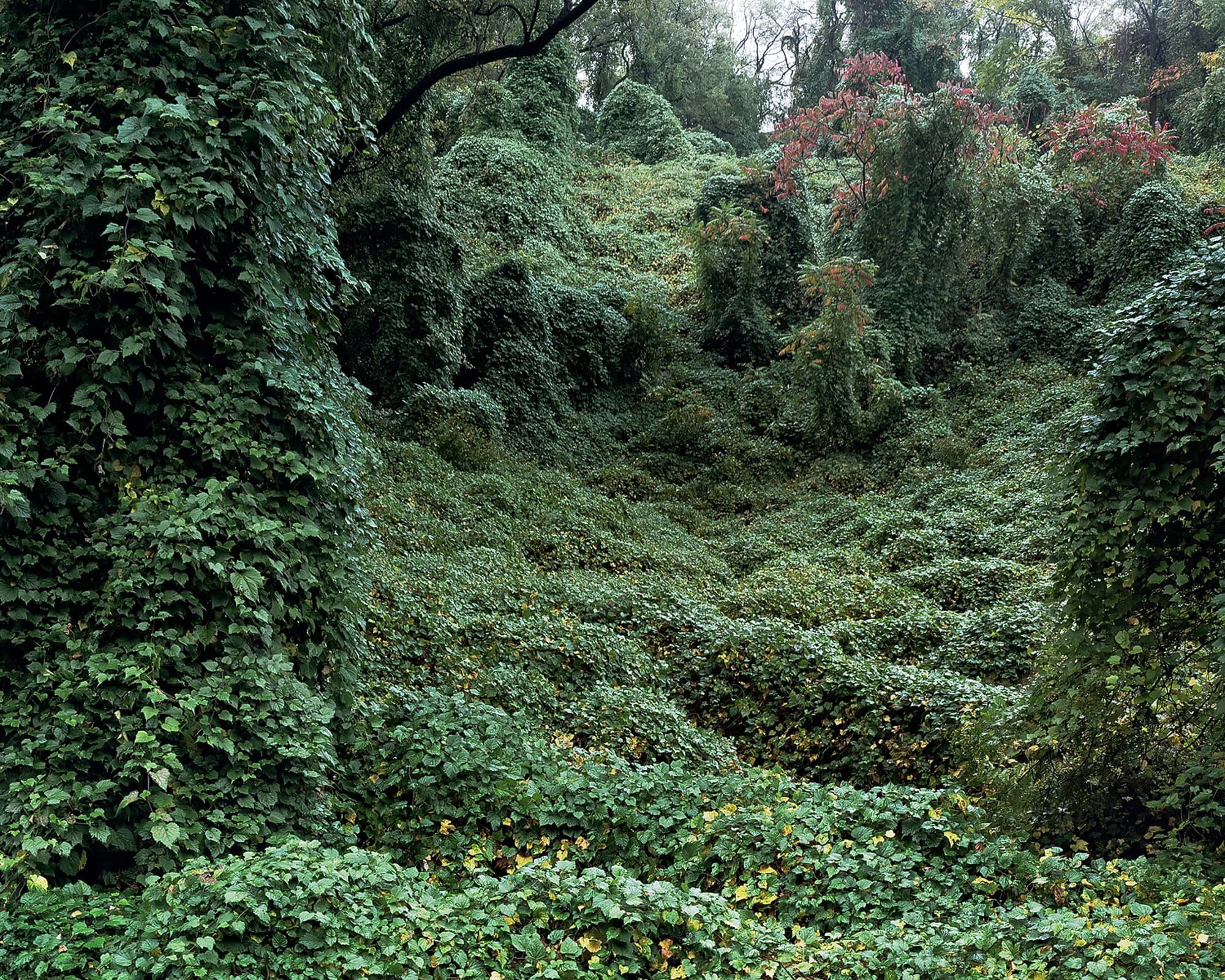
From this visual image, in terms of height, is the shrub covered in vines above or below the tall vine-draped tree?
above

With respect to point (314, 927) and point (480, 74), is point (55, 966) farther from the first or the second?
point (480, 74)

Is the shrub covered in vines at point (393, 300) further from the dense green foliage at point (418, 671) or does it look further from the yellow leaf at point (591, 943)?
the yellow leaf at point (591, 943)

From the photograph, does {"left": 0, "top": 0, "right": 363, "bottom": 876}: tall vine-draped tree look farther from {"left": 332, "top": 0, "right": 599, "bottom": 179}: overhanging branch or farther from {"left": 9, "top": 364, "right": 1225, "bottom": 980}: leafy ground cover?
{"left": 332, "top": 0, "right": 599, "bottom": 179}: overhanging branch

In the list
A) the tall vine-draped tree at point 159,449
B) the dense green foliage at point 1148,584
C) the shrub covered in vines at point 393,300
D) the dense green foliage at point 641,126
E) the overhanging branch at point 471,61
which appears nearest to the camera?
the tall vine-draped tree at point 159,449

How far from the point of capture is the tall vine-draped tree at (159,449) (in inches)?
145

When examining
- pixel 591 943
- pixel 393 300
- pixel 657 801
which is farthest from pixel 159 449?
pixel 393 300

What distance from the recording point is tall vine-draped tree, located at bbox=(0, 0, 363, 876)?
370 cm

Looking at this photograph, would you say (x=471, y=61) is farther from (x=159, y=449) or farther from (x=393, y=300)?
(x=159, y=449)

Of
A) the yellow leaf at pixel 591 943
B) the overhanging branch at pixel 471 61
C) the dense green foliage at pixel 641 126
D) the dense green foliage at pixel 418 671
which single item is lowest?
the yellow leaf at pixel 591 943

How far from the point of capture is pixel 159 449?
4367mm

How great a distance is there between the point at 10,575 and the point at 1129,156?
2176 centimetres

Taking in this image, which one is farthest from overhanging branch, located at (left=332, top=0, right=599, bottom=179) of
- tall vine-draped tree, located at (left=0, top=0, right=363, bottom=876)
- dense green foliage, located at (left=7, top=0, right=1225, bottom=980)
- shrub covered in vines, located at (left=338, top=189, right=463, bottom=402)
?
tall vine-draped tree, located at (left=0, top=0, right=363, bottom=876)

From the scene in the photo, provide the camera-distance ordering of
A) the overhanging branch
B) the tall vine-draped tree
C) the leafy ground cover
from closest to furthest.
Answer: the leafy ground cover
the tall vine-draped tree
the overhanging branch

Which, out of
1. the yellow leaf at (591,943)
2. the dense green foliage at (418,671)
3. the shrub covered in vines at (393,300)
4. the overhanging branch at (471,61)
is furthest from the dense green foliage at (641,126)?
the yellow leaf at (591,943)
